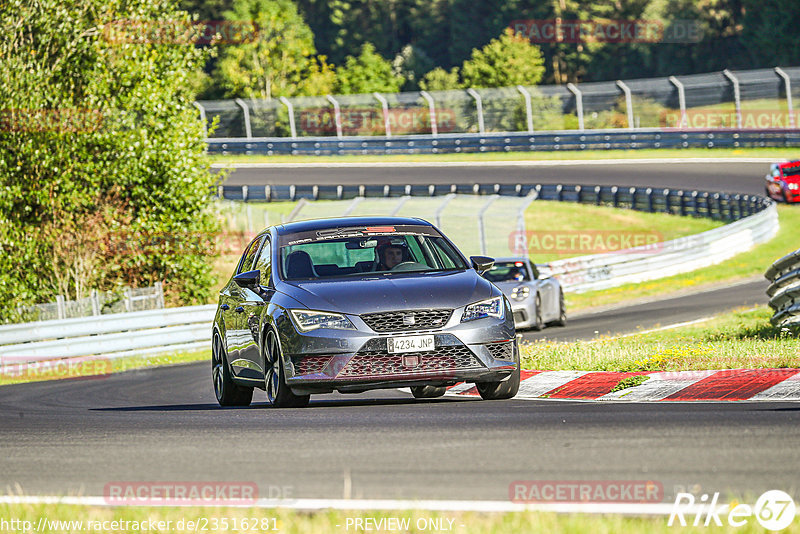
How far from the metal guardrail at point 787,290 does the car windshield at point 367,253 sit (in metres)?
4.53

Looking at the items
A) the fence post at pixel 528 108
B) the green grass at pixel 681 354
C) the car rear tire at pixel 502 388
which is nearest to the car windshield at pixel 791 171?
the fence post at pixel 528 108

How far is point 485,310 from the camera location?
1007 centimetres

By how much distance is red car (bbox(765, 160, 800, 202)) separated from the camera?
138 feet

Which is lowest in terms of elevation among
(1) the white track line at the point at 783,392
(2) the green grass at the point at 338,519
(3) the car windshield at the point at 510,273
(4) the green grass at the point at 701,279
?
(4) the green grass at the point at 701,279

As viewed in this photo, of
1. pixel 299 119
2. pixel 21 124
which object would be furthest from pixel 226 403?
Answer: pixel 299 119

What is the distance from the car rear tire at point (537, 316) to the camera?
2316cm

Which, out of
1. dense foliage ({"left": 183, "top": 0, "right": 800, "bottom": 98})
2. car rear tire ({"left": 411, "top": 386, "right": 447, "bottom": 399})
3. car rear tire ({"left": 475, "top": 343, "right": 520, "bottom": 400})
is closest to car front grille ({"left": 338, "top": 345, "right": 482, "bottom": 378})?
car rear tire ({"left": 475, "top": 343, "right": 520, "bottom": 400})

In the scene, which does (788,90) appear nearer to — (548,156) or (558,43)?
(548,156)

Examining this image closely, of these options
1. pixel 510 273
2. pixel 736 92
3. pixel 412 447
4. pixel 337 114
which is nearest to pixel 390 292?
pixel 412 447

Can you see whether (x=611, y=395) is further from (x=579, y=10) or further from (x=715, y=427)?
(x=579, y=10)

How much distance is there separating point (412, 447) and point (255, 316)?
391cm

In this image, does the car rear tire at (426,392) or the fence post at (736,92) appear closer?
the car rear tire at (426,392)

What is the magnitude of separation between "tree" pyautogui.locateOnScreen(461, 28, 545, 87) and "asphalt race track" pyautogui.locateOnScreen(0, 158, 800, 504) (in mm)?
68759

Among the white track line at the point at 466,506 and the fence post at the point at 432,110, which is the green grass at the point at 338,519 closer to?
the white track line at the point at 466,506
